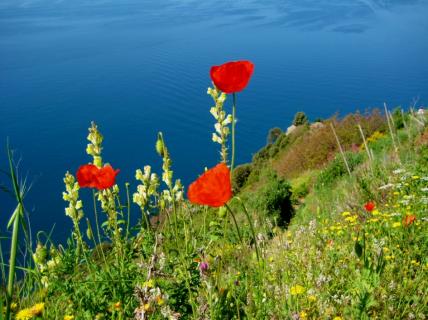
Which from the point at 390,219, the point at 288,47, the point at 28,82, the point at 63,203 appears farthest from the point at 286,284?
the point at 288,47

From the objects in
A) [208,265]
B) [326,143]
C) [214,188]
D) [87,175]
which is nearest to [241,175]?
[326,143]

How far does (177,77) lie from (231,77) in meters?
68.8

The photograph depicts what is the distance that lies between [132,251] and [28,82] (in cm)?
6412

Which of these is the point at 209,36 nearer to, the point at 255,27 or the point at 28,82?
the point at 255,27

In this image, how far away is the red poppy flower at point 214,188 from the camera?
1.32 metres

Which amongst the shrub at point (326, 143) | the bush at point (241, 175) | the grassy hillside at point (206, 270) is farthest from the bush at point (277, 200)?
the bush at point (241, 175)

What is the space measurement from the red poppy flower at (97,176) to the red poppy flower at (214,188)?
71 centimetres

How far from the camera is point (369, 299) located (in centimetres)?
151

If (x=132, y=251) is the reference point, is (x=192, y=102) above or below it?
below

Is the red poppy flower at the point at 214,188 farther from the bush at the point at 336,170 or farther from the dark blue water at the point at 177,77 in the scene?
the dark blue water at the point at 177,77

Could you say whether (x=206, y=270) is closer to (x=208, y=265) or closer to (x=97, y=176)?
(x=208, y=265)

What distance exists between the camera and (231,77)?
5.59ft

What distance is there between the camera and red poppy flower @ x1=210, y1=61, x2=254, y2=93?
5.55ft

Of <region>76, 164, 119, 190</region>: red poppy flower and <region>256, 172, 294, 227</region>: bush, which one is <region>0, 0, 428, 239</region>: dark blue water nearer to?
<region>256, 172, 294, 227</region>: bush
